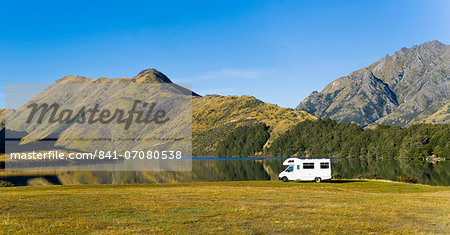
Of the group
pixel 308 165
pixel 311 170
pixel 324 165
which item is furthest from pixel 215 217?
pixel 324 165

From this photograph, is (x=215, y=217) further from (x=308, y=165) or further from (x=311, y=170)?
(x=311, y=170)

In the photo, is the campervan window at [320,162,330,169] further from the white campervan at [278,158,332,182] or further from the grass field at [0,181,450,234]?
the grass field at [0,181,450,234]

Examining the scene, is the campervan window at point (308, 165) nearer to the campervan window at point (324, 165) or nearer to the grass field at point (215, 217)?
the campervan window at point (324, 165)

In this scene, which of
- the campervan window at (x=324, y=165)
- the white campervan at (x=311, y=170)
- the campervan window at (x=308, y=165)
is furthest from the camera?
the campervan window at (x=308, y=165)

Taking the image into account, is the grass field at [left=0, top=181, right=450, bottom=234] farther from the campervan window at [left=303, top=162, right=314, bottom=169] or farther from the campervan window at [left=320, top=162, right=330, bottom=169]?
the campervan window at [left=303, top=162, right=314, bottom=169]

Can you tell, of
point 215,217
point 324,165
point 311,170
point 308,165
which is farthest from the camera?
point 311,170

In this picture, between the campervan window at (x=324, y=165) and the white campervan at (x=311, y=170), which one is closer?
the campervan window at (x=324, y=165)

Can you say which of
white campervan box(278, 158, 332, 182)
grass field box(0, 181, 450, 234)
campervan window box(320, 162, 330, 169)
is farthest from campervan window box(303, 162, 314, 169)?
grass field box(0, 181, 450, 234)

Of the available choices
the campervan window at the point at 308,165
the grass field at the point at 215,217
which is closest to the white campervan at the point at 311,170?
the campervan window at the point at 308,165

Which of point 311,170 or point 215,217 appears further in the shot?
point 311,170

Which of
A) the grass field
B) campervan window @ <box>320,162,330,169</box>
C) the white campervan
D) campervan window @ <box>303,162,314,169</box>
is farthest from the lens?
campervan window @ <box>303,162,314,169</box>

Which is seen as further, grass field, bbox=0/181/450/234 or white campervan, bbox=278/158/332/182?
white campervan, bbox=278/158/332/182

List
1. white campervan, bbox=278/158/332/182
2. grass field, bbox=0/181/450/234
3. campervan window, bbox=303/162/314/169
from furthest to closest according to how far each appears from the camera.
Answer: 1. campervan window, bbox=303/162/314/169
2. white campervan, bbox=278/158/332/182
3. grass field, bbox=0/181/450/234

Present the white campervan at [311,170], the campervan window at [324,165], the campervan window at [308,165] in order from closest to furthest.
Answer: the campervan window at [324,165] < the white campervan at [311,170] < the campervan window at [308,165]
